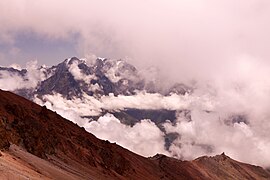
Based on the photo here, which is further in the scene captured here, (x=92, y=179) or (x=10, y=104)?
(x=10, y=104)

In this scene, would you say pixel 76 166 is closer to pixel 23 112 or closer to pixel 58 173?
pixel 23 112

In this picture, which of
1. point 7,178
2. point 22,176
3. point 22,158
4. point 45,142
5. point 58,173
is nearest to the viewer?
point 7,178

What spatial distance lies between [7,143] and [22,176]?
3657 cm

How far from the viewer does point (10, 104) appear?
7790 inches

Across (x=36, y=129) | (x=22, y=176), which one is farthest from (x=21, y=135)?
(x=22, y=176)

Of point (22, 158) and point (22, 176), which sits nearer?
point (22, 176)

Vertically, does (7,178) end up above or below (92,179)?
below

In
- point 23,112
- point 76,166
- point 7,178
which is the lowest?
point 7,178

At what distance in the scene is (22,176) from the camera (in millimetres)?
86000

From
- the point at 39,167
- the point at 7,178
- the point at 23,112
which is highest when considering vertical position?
the point at 23,112

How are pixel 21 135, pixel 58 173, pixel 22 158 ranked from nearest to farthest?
pixel 22 158, pixel 58 173, pixel 21 135

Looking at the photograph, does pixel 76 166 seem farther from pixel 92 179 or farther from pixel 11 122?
pixel 11 122

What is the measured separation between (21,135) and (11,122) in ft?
38.5

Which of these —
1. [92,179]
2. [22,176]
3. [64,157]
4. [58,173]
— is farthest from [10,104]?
[22,176]
